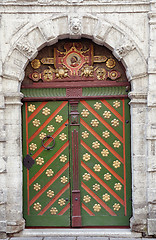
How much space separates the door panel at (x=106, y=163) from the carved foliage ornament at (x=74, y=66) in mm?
434

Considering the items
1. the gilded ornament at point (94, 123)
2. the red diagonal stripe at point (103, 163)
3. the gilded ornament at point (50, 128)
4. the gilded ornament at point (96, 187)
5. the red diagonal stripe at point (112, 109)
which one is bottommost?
the gilded ornament at point (96, 187)

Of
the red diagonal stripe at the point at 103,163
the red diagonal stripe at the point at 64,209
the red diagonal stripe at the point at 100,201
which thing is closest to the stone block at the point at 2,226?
the red diagonal stripe at the point at 64,209

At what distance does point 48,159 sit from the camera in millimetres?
5352

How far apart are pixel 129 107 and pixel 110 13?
143cm

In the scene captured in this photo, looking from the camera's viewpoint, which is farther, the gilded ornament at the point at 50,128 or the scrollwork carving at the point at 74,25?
the gilded ornament at the point at 50,128

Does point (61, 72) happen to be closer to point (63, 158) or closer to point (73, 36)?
point (73, 36)

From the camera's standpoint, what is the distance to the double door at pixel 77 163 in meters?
5.33

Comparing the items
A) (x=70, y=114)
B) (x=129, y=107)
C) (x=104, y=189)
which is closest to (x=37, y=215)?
(x=104, y=189)

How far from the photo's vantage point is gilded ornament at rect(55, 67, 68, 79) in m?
5.31

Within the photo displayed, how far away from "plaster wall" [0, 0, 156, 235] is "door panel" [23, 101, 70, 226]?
354mm

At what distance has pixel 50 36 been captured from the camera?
499 cm

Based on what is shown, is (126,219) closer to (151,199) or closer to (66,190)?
(151,199)

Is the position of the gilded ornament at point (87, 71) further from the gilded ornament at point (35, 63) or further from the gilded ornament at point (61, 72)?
the gilded ornament at point (35, 63)

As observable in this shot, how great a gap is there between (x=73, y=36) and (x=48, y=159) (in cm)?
191
